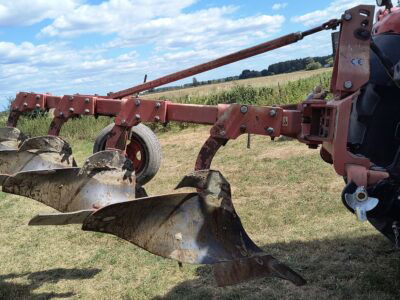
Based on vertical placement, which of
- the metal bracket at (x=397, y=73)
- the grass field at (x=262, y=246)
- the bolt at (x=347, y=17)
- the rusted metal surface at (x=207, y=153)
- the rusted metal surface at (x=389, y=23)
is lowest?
the grass field at (x=262, y=246)

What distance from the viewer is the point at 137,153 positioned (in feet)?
12.9

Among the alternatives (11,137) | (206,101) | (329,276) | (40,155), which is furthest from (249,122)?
(206,101)

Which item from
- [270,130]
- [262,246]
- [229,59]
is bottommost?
[262,246]

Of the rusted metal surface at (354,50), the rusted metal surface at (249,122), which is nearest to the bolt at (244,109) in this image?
the rusted metal surface at (249,122)

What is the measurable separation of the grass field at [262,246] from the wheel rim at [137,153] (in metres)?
0.96

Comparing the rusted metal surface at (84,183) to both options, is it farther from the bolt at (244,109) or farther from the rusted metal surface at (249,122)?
the bolt at (244,109)

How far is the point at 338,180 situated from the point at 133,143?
3.66 m

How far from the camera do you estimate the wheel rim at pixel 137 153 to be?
→ 388 centimetres

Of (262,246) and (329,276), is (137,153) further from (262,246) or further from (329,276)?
(329,276)

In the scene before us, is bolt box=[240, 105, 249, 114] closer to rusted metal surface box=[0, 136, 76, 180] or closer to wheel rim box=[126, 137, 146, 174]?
wheel rim box=[126, 137, 146, 174]

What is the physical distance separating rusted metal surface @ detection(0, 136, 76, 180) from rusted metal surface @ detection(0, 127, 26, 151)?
0.27m

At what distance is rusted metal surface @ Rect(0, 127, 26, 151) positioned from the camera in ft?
13.8

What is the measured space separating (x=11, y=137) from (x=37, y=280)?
1.27m

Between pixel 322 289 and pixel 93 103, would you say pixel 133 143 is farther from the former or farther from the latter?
pixel 322 289
